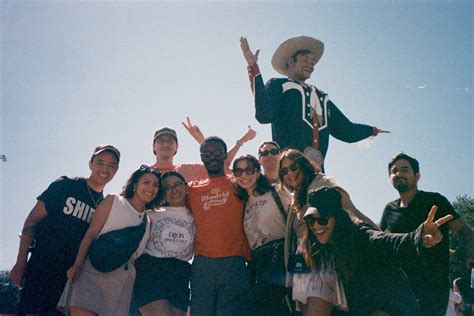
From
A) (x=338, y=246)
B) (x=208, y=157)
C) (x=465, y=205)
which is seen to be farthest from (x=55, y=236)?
(x=465, y=205)

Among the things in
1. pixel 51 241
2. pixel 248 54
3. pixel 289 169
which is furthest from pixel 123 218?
pixel 248 54

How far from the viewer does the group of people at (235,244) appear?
9.40ft

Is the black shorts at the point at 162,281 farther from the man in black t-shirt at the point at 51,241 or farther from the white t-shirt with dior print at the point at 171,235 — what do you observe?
the man in black t-shirt at the point at 51,241

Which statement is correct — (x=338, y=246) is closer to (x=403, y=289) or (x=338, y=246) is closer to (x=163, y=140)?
(x=403, y=289)

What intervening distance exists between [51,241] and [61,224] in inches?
7.1

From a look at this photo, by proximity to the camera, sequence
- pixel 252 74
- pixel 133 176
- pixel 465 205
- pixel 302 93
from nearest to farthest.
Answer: pixel 133 176 → pixel 252 74 → pixel 302 93 → pixel 465 205

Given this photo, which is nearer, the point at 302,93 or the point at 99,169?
the point at 99,169

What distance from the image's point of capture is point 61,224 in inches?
150

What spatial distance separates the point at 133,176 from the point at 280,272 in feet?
6.03

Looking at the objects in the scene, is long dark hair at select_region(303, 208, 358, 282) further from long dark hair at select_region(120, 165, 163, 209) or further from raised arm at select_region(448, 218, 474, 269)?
long dark hair at select_region(120, 165, 163, 209)

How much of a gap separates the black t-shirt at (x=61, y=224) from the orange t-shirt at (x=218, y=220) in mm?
1124

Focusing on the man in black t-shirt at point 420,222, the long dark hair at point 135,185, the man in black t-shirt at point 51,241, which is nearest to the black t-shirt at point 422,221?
the man in black t-shirt at point 420,222

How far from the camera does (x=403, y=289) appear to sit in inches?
108

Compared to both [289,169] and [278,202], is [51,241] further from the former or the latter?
[289,169]
